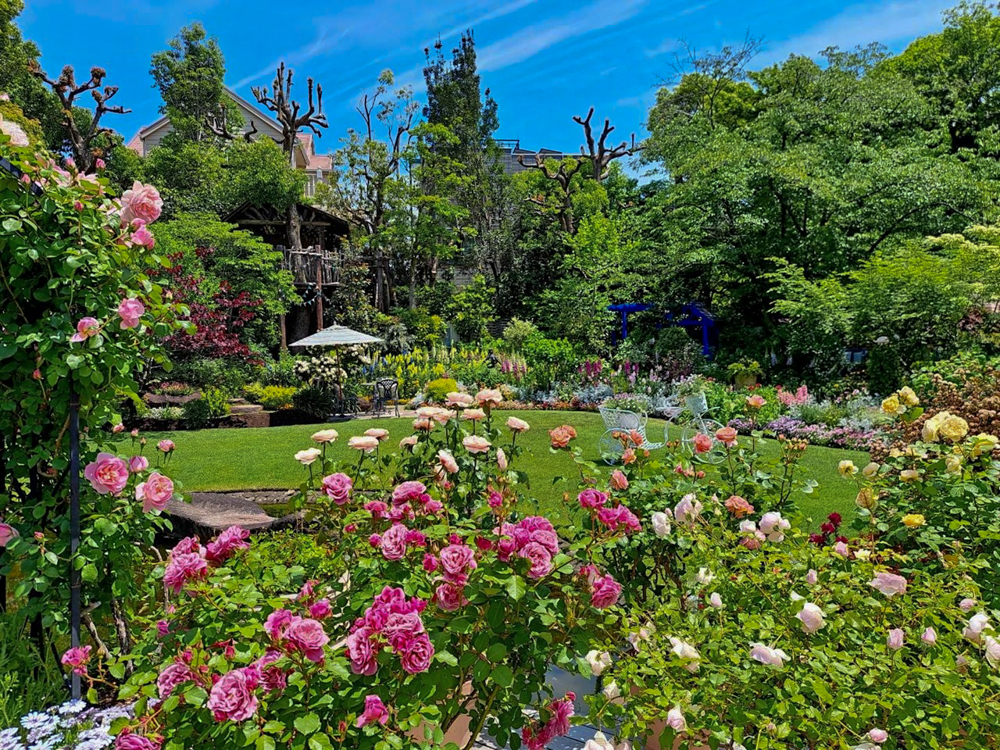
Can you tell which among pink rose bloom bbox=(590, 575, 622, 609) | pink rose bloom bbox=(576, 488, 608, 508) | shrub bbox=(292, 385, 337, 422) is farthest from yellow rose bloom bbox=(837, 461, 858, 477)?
shrub bbox=(292, 385, 337, 422)

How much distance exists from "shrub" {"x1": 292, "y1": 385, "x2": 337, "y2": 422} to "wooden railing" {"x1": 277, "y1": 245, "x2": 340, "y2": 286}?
24.3ft

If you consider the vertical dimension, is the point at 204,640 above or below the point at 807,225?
below

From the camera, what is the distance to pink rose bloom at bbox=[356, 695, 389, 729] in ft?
3.84

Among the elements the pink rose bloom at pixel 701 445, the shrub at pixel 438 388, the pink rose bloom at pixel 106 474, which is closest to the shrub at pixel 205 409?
the shrub at pixel 438 388

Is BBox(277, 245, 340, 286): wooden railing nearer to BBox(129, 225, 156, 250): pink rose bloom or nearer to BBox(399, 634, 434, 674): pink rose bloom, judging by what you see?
BBox(129, 225, 156, 250): pink rose bloom

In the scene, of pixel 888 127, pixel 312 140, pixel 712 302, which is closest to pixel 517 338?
pixel 712 302

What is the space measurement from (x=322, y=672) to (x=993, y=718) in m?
1.39

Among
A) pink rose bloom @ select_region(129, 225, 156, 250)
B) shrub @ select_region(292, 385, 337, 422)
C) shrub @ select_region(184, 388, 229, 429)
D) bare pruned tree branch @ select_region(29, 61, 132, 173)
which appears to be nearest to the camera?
pink rose bloom @ select_region(129, 225, 156, 250)

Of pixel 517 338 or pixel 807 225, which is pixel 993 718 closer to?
pixel 807 225

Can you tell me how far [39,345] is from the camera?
188cm

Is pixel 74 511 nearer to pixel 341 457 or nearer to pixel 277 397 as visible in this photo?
pixel 341 457

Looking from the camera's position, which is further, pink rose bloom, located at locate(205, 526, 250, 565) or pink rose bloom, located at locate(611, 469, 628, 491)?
pink rose bloom, located at locate(611, 469, 628, 491)

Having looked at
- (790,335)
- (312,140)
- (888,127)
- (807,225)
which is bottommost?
(790,335)

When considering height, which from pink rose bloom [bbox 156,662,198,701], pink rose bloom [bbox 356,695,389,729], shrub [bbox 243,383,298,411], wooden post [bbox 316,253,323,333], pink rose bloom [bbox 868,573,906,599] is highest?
wooden post [bbox 316,253,323,333]
